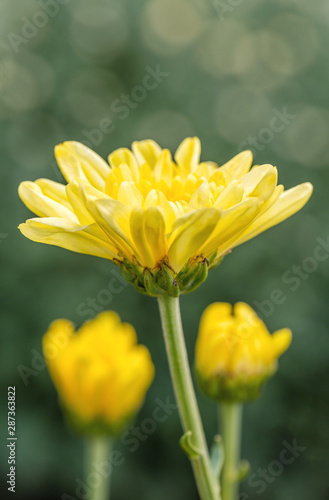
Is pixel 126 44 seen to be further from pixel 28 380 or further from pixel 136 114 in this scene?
pixel 28 380

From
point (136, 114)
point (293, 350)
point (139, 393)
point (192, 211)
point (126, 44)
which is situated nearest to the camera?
point (192, 211)

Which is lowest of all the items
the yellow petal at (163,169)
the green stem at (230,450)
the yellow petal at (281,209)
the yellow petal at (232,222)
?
the green stem at (230,450)

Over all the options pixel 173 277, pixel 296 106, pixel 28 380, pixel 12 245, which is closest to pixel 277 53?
pixel 296 106

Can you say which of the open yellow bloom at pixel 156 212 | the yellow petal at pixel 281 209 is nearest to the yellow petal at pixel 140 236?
the open yellow bloom at pixel 156 212

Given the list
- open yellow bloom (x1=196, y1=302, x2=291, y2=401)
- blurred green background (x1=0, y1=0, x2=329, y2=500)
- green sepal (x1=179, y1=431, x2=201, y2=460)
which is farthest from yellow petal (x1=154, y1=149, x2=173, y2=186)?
blurred green background (x1=0, y1=0, x2=329, y2=500)

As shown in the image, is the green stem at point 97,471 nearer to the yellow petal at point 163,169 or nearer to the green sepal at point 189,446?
the green sepal at point 189,446

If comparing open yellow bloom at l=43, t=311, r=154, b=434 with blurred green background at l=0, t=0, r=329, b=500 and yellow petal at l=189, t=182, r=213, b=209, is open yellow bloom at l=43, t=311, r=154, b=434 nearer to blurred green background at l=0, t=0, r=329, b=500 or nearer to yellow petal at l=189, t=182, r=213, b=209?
yellow petal at l=189, t=182, r=213, b=209
